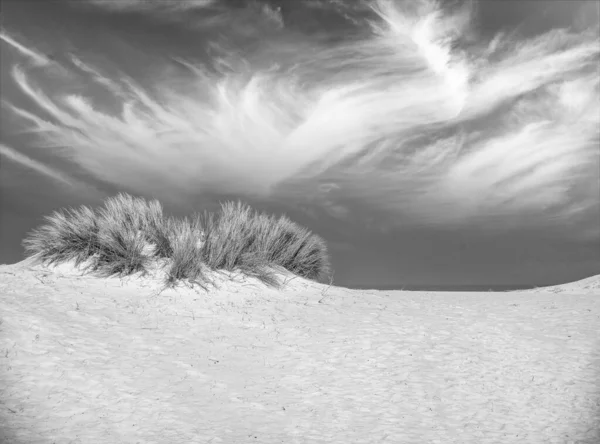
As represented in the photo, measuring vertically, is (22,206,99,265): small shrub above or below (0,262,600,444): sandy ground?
above

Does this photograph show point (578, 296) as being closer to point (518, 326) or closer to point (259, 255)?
point (518, 326)

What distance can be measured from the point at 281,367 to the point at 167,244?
554 cm

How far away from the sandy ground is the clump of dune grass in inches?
26.1

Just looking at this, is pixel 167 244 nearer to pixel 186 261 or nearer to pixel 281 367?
pixel 186 261

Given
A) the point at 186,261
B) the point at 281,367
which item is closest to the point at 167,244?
Result: the point at 186,261

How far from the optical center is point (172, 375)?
800 cm

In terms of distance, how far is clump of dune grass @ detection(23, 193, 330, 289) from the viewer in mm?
12203

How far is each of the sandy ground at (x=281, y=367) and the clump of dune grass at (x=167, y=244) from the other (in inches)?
26.1

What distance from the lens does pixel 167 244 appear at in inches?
513

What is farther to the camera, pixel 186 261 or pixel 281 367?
pixel 186 261

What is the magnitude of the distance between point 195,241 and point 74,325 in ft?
12.6

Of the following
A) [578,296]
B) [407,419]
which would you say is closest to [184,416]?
[407,419]

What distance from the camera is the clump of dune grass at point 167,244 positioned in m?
12.2

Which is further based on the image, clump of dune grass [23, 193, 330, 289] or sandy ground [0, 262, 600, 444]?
clump of dune grass [23, 193, 330, 289]
